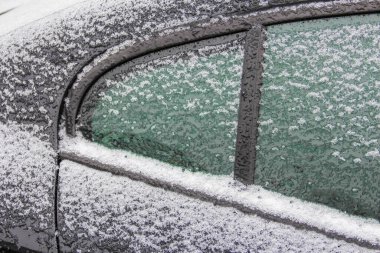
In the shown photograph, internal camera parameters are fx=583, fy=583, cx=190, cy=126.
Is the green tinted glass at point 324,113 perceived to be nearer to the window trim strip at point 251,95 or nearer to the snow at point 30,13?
the window trim strip at point 251,95

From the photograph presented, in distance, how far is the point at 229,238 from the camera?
1.70 m

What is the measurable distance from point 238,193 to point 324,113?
34 cm

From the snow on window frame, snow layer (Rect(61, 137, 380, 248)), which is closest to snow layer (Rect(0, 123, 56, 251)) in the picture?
snow layer (Rect(61, 137, 380, 248))

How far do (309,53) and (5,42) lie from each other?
0.98 m

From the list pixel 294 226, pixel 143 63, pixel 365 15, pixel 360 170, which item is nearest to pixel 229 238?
pixel 294 226

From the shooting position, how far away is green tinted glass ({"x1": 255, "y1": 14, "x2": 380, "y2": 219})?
65.2 inches

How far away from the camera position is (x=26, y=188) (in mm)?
1852

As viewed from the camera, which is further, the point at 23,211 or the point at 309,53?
the point at 23,211

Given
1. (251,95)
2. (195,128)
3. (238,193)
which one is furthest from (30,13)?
(238,193)

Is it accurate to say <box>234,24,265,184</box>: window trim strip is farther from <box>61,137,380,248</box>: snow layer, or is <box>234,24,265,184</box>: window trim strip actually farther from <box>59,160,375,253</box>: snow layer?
<box>59,160,375,253</box>: snow layer

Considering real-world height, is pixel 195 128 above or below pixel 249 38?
below

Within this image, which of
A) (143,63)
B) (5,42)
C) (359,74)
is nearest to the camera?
(359,74)

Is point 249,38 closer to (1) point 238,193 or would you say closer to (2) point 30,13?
(1) point 238,193

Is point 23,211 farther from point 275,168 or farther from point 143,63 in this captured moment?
point 275,168
